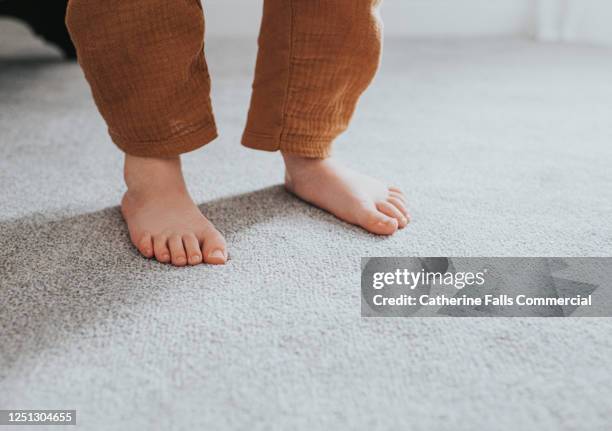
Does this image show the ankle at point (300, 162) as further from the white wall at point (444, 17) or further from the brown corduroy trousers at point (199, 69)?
the white wall at point (444, 17)

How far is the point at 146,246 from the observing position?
0.69 m

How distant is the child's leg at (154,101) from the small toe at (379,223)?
191 mm

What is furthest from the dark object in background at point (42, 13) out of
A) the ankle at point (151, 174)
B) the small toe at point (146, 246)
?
the small toe at point (146, 246)

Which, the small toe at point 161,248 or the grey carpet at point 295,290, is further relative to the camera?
the small toe at point 161,248

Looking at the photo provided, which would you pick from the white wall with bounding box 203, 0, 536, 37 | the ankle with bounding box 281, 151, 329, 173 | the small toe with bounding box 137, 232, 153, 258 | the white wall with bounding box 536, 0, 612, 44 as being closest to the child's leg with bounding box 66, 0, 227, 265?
the small toe with bounding box 137, 232, 153, 258

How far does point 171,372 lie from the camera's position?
20.2 inches

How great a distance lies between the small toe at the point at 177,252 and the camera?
0.67m

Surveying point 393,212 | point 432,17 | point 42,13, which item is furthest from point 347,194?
point 432,17

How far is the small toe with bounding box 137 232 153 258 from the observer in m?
0.69

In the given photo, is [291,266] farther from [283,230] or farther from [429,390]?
[429,390]

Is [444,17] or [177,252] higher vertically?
[444,17]

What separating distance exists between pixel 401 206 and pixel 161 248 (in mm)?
326

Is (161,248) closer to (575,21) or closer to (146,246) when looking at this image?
(146,246)

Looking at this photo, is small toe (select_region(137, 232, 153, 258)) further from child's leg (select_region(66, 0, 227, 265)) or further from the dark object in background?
the dark object in background
